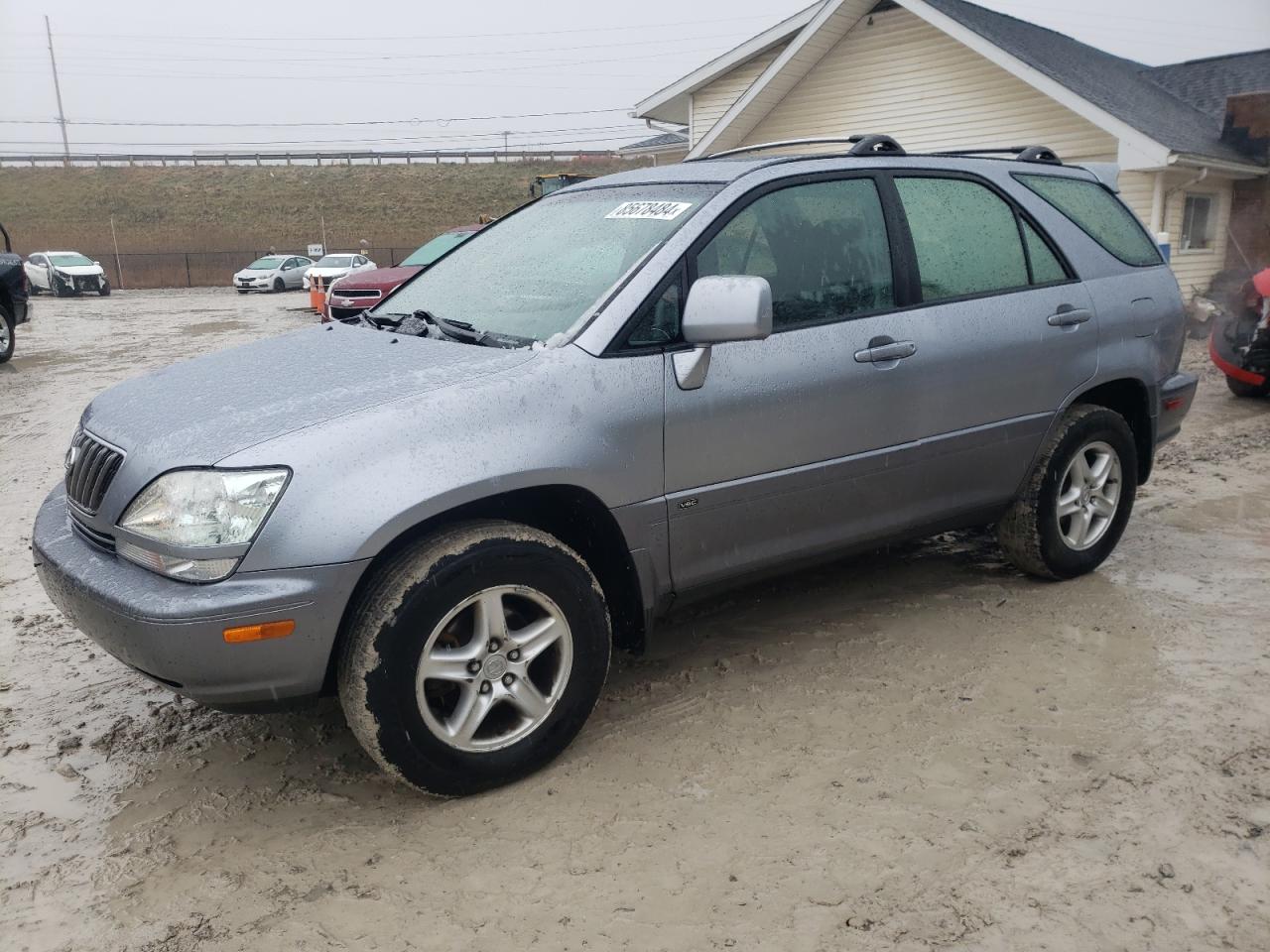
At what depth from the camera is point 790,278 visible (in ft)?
11.3

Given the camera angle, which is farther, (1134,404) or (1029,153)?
(1134,404)

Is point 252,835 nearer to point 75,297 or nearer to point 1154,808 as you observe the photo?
point 1154,808

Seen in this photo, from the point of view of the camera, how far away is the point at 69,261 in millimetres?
30594

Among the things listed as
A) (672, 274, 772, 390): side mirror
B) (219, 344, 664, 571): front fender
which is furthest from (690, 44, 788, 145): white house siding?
(219, 344, 664, 571): front fender

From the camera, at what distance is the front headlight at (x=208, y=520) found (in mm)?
2516

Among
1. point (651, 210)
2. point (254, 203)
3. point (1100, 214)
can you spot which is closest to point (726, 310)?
point (651, 210)

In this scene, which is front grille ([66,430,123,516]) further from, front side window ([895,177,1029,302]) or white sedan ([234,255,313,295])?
white sedan ([234,255,313,295])

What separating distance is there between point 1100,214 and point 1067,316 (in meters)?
0.76

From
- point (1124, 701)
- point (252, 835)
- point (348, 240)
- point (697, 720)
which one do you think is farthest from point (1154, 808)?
point (348, 240)

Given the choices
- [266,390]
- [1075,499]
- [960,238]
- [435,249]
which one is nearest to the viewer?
[266,390]

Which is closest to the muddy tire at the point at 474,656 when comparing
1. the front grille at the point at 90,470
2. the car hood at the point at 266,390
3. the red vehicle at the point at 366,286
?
the car hood at the point at 266,390

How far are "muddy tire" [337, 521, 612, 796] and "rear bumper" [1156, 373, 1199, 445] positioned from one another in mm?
3046

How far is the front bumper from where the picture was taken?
2482 millimetres

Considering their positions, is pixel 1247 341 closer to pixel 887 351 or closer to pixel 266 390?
pixel 887 351
